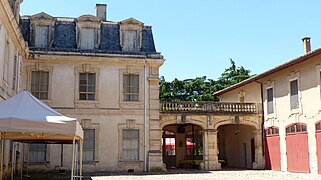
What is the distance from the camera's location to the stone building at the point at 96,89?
19812mm

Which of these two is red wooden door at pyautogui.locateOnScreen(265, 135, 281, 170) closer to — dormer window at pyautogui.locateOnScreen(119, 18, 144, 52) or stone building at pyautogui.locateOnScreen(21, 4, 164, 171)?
stone building at pyautogui.locateOnScreen(21, 4, 164, 171)

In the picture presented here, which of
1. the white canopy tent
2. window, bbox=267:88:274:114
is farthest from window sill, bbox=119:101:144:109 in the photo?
the white canopy tent

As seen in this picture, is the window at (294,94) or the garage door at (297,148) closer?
the garage door at (297,148)

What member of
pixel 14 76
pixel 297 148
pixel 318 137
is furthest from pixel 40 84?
pixel 318 137

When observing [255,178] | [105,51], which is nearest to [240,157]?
[255,178]

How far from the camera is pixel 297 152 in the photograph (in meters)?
19.2

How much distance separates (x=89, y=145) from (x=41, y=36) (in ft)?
19.7

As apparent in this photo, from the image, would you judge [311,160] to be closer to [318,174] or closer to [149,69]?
[318,174]

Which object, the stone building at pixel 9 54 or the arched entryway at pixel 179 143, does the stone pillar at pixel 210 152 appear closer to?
the arched entryway at pixel 179 143

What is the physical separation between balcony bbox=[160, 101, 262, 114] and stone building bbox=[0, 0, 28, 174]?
7.66 meters

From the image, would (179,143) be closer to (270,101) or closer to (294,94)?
(270,101)

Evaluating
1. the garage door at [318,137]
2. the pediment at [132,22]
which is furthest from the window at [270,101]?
the pediment at [132,22]

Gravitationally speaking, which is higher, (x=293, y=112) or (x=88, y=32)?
(x=88, y=32)

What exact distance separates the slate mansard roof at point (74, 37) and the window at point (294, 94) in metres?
7.08
